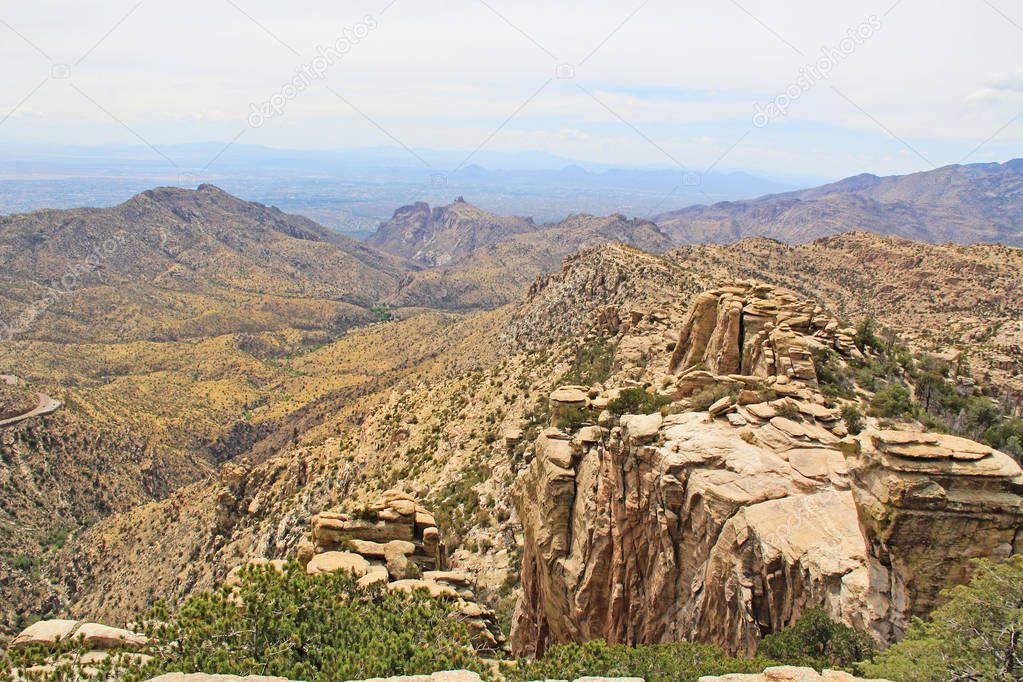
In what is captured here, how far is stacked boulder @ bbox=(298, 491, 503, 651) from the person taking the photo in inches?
846

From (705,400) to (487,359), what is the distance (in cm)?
4801

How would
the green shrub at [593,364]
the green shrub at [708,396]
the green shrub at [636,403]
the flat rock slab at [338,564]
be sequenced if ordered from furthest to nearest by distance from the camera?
the green shrub at [593,364] → the green shrub at [636,403] → the green shrub at [708,396] → the flat rock slab at [338,564]

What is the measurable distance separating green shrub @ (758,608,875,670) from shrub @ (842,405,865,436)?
30.1 ft

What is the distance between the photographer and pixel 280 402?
4747 inches

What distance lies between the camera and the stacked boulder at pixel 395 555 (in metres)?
21.5

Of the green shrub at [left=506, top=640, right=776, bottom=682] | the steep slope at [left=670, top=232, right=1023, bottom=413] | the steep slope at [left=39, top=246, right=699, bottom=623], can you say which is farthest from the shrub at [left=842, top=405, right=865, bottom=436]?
the steep slope at [left=670, top=232, right=1023, bottom=413]

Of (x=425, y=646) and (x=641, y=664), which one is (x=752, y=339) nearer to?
(x=641, y=664)

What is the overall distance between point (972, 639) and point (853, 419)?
11.0 meters

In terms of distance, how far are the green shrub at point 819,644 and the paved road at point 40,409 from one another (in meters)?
99.2

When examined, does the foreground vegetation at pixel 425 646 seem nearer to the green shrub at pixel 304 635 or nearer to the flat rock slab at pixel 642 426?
the green shrub at pixel 304 635

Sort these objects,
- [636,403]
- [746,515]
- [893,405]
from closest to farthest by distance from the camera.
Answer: [746,515] → [893,405] → [636,403]

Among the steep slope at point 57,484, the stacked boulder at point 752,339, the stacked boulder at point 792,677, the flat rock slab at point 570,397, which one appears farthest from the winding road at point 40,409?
the stacked boulder at point 792,677

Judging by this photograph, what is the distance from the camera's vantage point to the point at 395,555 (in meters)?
24.0

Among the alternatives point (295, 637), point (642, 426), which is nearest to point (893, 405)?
point (642, 426)
